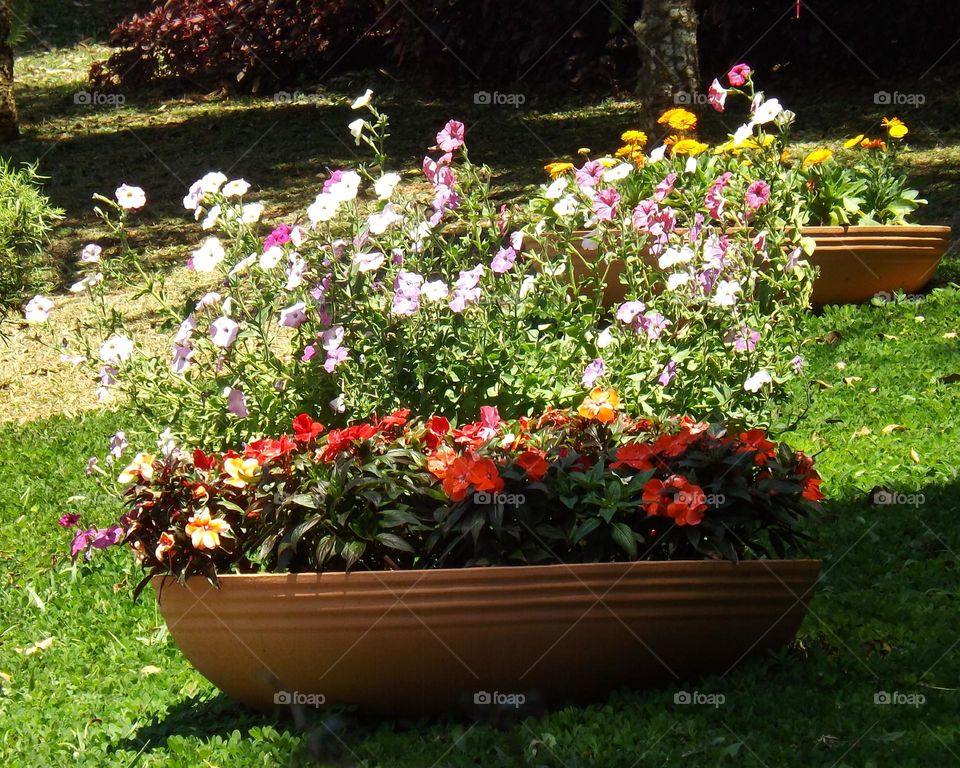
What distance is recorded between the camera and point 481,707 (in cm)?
299

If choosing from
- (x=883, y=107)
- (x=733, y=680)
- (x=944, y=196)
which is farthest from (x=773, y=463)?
(x=883, y=107)

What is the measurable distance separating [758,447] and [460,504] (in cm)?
81

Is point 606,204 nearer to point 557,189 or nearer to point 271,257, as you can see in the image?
point 557,189

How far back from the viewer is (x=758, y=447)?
321 centimetres

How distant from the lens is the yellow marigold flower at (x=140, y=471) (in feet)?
10.3

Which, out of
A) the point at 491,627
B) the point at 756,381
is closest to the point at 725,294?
Result: the point at 756,381

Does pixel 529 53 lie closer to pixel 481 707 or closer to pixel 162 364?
pixel 162 364

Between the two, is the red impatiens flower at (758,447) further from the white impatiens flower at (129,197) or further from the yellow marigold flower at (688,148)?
the yellow marigold flower at (688,148)

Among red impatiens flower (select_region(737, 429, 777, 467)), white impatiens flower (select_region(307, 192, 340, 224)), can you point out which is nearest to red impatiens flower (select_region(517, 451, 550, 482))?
red impatiens flower (select_region(737, 429, 777, 467))

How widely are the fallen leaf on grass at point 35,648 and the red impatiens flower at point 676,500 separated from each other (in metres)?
2.29

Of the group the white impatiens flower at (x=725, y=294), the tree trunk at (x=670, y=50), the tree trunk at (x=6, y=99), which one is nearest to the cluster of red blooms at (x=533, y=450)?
the white impatiens flower at (x=725, y=294)

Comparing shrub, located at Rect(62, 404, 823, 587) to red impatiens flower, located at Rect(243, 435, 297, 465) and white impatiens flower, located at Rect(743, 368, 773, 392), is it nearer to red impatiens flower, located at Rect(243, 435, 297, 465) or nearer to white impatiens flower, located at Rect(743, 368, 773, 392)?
red impatiens flower, located at Rect(243, 435, 297, 465)

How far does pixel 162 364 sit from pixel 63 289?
186 inches

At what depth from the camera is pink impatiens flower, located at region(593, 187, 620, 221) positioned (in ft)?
14.5
